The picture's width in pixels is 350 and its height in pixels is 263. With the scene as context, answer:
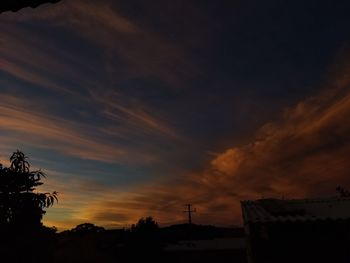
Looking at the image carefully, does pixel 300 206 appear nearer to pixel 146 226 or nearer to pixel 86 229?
pixel 146 226

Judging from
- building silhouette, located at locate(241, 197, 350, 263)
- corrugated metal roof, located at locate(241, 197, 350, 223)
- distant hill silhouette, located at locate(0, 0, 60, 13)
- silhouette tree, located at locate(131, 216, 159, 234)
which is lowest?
distant hill silhouette, located at locate(0, 0, 60, 13)

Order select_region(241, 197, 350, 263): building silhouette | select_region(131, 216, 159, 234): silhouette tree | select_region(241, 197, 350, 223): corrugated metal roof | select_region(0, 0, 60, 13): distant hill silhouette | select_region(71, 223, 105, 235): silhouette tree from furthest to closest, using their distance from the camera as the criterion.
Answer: select_region(71, 223, 105, 235): silhouette tree → select_region(131, 216, 159, 234): silhouette tree → select_region(241, 197, 350, 223): corrugated metal roof → select_region(241, 197, 350, 263): building silhouette → select_region(0, 0, 60, 13): distant hill silhouette

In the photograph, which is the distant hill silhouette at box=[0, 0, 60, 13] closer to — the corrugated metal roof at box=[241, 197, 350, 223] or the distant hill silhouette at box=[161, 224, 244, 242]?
the corrugated metal roof at box=[241, 197, 350, 223]

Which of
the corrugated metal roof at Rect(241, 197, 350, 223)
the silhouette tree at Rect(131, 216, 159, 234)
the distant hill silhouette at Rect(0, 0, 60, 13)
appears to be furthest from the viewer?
the silhouette tree at Rect(131, 216, 159, 234)

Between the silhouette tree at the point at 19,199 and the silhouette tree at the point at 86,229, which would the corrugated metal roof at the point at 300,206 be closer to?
the silhouette tree at the point at 19,199

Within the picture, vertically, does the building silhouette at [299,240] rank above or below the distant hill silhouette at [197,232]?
below

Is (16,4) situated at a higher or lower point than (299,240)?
lower

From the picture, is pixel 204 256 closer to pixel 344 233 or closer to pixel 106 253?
pixel 106 253

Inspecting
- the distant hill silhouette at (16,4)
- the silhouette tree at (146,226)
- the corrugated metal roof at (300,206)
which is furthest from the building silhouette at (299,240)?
the silhouette tree at (146,226)

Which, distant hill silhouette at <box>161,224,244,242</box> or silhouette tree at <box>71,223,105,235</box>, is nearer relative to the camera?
distant hill silhouette at <box>161,224,244,242</box>

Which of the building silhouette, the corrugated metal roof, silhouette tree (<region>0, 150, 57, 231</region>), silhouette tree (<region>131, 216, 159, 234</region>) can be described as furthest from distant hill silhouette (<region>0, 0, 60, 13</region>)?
silhouette tree (<region>131, 216, 159, 234</region>)

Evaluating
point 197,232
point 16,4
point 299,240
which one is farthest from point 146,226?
point 16,4

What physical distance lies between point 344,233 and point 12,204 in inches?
755

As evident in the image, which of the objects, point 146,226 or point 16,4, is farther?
point 146,226
